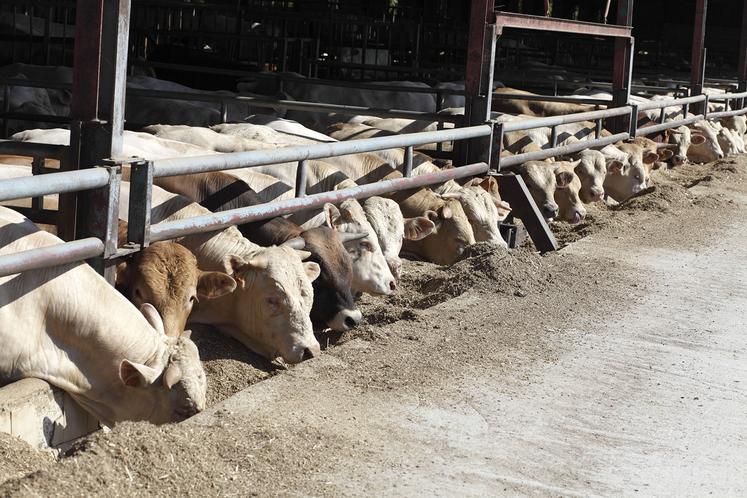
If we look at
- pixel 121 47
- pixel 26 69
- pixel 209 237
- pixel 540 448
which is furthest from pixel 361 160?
pixel 26 69

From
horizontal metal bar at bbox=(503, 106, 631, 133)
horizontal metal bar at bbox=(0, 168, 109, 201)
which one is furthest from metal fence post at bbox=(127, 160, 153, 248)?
horizontal metal bar at bbox=(503, 106, 631, 133)

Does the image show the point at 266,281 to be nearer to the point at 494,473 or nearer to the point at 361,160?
the point at 494,473

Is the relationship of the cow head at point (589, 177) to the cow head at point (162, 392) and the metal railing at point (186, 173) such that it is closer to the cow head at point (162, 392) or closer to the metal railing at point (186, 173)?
the metal railing at point (186, 173)

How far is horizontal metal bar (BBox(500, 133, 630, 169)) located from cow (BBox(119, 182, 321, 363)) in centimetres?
425

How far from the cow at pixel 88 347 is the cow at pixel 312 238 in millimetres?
1611

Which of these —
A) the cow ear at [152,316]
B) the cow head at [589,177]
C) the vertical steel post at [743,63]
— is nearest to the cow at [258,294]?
the cow ear at [152,316]

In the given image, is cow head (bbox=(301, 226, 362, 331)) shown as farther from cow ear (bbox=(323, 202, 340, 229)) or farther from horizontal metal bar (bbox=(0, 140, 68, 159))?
horizontal metal bar (bbox=(0, 140, 68, 159))

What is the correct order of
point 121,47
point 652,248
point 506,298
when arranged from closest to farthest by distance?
point 121,47
point 506,298
point 652,248

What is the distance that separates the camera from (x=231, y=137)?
920 cm

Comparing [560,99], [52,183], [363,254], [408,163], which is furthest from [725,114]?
[52,183]

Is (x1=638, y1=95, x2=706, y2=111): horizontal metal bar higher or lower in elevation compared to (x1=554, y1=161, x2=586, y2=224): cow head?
higher

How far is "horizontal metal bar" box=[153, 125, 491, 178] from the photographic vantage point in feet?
18.7

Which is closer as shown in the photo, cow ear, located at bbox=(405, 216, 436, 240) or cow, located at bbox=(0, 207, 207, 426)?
cow, located at bbox=(0, 207, 207, 426)

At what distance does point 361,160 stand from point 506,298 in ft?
7.73
